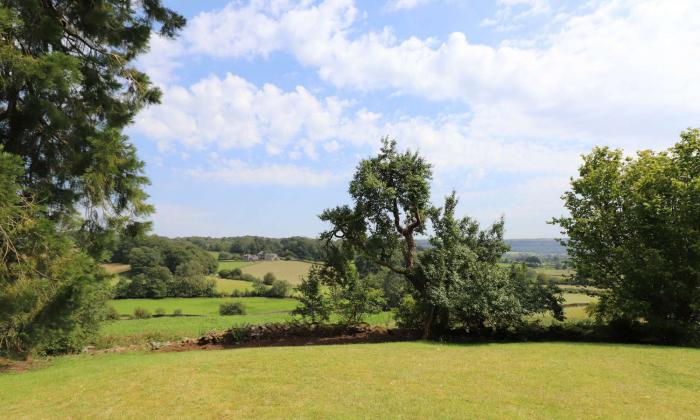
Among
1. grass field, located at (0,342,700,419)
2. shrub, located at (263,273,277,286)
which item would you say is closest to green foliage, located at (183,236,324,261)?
shrub, located at (263,273,277,286)

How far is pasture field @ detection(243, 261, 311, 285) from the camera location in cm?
6091

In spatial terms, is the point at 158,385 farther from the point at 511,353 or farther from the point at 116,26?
the point at 511,353

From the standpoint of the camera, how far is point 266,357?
11.3 metres

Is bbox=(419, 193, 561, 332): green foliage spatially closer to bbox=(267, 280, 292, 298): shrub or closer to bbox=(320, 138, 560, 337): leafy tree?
bbox=(320, 138, 560, 337): leafy tree

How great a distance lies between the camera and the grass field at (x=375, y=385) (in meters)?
6.87

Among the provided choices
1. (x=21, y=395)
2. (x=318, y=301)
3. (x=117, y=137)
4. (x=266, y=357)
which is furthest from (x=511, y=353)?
(x=21, y=395)

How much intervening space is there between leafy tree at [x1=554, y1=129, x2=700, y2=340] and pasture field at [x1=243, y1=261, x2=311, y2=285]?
4591cm

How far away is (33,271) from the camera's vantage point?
6.71 meters

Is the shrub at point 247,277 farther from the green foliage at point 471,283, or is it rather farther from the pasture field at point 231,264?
the green foliage at point 471,283

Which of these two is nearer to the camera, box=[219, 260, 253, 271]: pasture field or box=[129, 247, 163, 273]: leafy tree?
box=[129, 247, 163, 273]: leafy tree

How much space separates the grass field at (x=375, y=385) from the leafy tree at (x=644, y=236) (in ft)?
7.82

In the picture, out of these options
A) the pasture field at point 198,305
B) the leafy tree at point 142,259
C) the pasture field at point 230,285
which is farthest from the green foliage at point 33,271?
the leafy tree at point 142,259

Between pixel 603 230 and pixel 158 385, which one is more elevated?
pixel 603 230

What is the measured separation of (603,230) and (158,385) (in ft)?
53.2
